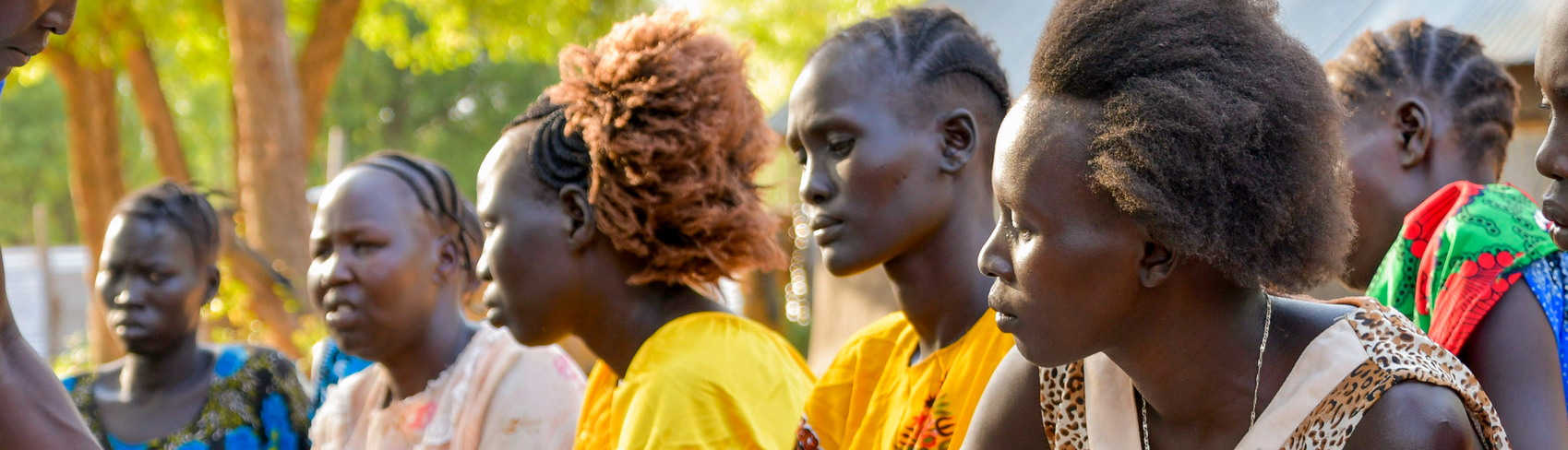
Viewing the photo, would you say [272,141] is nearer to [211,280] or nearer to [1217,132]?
[211,280]

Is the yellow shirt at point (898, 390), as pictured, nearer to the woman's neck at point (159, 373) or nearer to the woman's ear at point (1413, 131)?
the woman's ear at point (1413, 131)

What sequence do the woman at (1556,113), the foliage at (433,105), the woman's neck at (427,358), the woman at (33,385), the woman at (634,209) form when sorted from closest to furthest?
1. the woman at (33,385)
2. the woman at (1556,113)
3. the woman at (634,209)
4. the woman's neck at (427,358)
5. the foliage at (433,105)

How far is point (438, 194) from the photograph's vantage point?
3.66m

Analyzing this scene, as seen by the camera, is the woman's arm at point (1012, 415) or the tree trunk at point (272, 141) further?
the tree trunk at point (272, 141)

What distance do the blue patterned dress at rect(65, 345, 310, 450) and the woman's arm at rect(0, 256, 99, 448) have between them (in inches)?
80.7

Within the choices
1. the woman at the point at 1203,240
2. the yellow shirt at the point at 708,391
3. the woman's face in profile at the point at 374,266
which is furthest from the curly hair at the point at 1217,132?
the woman's face in profile at the point at 374,266

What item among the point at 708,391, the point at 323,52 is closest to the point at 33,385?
the point at 708,391

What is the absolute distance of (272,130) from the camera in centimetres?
896

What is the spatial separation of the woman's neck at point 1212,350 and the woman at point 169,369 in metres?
3.09

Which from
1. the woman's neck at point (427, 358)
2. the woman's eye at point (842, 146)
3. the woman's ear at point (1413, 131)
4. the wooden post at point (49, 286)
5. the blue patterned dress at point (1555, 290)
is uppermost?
the woman's eye at point (842, 146)

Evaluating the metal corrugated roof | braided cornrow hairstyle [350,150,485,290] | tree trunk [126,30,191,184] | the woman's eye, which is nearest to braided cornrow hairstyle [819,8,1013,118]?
the woman's eye

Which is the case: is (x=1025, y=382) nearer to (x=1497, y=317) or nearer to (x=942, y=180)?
(x=942, y=180)

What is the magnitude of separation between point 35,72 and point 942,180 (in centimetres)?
1171

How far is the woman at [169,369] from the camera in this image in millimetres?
3916
